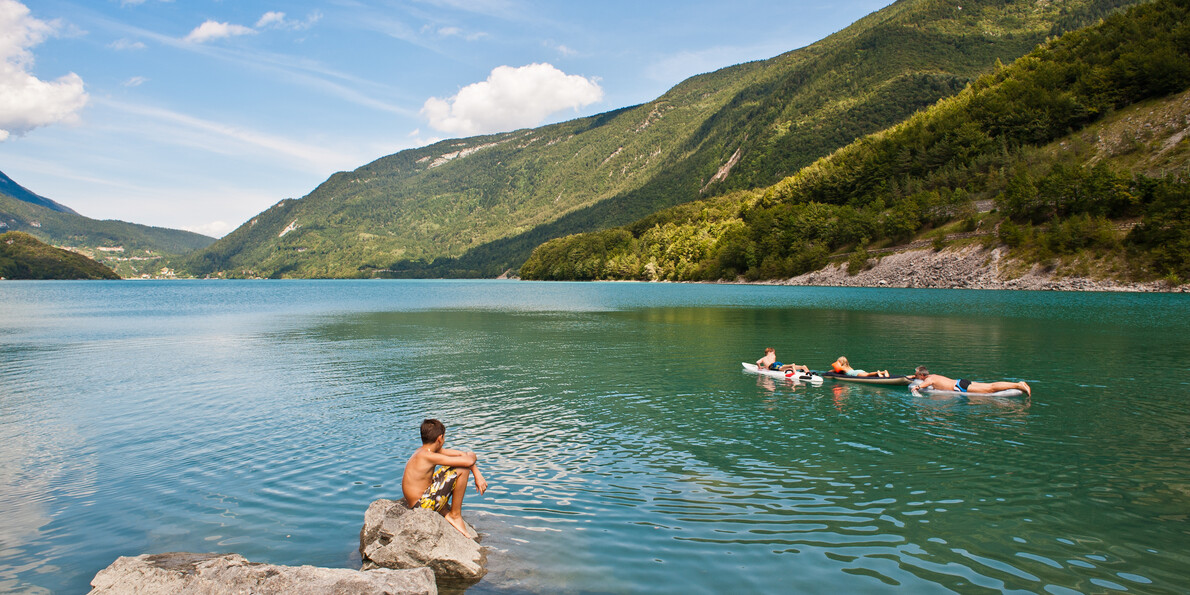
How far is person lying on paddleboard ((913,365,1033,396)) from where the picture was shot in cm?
2223

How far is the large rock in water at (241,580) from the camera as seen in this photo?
7516 mm

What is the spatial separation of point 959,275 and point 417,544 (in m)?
118

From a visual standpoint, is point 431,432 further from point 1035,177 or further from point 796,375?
point 1035,177

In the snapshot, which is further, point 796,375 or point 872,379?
point 796,375

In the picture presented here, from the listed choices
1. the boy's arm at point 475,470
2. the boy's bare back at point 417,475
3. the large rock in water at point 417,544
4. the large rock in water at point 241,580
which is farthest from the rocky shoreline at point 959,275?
the large rock in water at point 241,580

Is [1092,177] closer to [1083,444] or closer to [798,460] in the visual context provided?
[1083,444]

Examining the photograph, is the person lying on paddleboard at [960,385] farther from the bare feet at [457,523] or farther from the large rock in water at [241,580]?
the large rock in water at [241,580]

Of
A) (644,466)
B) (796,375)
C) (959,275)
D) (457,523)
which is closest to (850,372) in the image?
(796,375)

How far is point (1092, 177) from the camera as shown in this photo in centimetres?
9612

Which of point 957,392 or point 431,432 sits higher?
point 431,432

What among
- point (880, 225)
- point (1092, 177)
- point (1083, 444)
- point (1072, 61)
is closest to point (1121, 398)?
point (1083, 444)

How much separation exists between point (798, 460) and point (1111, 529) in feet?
19.5

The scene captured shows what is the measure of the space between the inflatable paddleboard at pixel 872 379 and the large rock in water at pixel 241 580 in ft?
72.5

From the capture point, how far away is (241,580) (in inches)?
300
